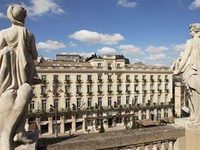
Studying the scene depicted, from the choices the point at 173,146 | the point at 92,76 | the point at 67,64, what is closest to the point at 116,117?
the point at 92,76

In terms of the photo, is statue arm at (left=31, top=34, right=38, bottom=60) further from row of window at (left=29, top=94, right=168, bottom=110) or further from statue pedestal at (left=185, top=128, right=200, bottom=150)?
row of window at (left=29, top=94, right=168, bottom=110)

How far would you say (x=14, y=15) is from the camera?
182 inches

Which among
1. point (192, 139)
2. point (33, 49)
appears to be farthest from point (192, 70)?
Result: point (33, 49)

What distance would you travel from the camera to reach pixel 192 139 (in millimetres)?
6320

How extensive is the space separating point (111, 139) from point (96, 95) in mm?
53453

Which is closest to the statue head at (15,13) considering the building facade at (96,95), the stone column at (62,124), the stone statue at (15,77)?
the stone statue at (15,77)

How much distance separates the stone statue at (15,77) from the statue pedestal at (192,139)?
3.10 metres

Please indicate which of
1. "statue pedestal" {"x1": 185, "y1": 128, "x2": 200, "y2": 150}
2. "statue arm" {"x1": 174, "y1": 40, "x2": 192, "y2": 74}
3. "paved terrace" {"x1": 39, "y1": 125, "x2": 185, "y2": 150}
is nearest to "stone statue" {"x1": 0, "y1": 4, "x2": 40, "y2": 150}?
"paved terrace" {"x1": 39, "y1": 125, "x2": 185, "y2": 150}

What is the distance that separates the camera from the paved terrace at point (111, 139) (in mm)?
4938

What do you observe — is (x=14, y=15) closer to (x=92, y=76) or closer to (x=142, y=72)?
(x=92, y=76)

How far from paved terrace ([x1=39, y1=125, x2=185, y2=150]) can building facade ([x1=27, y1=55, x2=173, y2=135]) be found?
150 ft

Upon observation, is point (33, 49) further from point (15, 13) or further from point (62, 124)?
point (62, 124)

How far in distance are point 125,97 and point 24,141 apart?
5795 centimetres

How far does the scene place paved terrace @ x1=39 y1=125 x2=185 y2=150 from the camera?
494 cm
